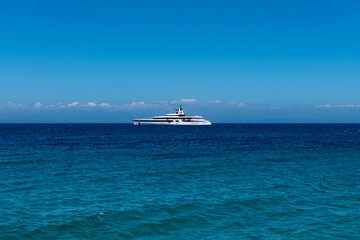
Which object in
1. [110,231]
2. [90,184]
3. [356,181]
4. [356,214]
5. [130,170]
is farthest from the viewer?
[130,170]

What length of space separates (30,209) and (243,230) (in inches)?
460

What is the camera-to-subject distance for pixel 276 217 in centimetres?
1662

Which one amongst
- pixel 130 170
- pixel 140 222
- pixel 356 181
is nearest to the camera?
pixel 140 222

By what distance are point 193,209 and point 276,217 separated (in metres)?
4.54

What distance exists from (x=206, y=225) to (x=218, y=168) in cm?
1775

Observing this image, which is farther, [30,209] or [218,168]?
[218,168]

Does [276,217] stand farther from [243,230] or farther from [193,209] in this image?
[193,209]

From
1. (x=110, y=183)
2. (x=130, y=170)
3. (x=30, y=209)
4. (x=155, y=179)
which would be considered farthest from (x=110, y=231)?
(x=130, y=170)

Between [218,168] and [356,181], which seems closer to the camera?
[356,181]

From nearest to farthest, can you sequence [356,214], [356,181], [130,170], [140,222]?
1. [140,222]
2. [356,214]
3. [356,181]
4. [130,170]

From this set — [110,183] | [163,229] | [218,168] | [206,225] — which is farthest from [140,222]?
[218,168]

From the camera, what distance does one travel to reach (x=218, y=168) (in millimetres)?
33094

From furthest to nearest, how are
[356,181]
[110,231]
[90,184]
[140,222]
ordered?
[356,181], [90,184], [140,222], [110,231]

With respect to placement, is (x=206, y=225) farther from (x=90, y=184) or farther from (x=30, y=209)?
(x=90, y=184)
